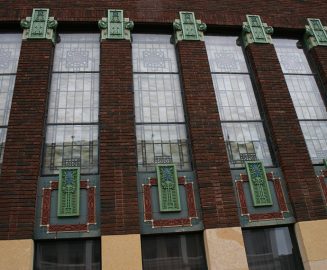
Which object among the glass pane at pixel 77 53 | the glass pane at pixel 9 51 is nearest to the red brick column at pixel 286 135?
the glass pane at pixel 77 53

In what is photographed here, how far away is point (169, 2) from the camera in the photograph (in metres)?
9.57

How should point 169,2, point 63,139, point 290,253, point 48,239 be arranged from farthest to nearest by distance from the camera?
1. point 169,2
2. point 63,139
3. point 290,253
4. point 48,239

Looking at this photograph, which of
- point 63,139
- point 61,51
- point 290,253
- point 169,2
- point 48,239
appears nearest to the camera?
point 48,239

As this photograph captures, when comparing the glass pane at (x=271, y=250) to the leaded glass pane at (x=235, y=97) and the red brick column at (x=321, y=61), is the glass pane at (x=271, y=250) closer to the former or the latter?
the leaded glass pane at (x=235, y=97)

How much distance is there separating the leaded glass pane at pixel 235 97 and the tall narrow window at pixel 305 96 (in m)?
1.08

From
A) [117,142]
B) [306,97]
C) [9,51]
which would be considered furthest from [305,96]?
[9,51]

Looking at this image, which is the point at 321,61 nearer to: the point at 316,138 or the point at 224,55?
the point at 316,138

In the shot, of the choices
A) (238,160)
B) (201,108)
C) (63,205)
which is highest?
(201,108)

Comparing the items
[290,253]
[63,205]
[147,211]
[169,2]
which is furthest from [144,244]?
[169,2]

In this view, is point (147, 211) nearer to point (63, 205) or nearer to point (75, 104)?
point (63, 205)

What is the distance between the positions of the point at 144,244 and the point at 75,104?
346cm

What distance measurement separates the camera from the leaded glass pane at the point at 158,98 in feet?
26.5

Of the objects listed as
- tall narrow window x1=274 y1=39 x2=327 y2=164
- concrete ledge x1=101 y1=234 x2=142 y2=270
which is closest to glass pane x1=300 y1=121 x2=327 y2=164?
tall narrow window x1=274 y1=39 x2=327 y2=164

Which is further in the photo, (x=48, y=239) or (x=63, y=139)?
(x=63, y=139)
